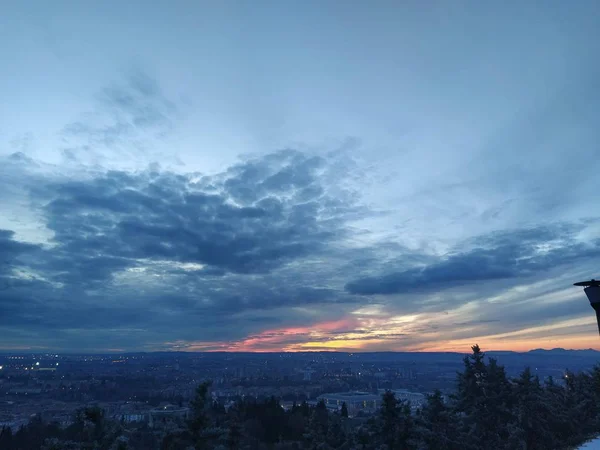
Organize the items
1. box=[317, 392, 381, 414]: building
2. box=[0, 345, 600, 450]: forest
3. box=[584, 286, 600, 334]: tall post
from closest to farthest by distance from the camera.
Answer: box=[584, 286, 600, 334]: tall post, box=[0, 345, 600, 450]: forest, box=[317, 392, 381, 414]: building

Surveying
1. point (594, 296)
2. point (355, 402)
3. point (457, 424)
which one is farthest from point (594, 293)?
point (355, 402)

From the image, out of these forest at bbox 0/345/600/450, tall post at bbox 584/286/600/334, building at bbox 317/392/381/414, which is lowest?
forest at bbox 0/345/600/450

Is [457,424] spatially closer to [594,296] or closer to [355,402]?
[594,296]

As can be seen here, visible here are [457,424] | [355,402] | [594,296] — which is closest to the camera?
[594,296]

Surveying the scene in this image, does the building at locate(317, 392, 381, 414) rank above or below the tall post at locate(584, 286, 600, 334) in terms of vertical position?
above

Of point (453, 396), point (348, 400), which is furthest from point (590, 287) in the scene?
point (348, 400)

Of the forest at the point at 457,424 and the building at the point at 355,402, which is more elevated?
the building at the point at 355,402

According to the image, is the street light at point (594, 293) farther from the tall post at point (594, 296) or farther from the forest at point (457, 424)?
the forest at point (457, 424)

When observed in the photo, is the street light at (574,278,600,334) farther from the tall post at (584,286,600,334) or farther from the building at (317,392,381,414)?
the building at (317,392,381,414)

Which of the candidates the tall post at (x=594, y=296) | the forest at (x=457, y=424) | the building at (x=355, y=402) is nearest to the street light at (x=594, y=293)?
the tall post at (x=594, y=296)

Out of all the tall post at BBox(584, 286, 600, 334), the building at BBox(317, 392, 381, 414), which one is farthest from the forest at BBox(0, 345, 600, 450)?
the building at BBox(317, 392, 381, 414)

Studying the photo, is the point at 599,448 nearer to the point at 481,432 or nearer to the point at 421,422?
the point at 421,422
